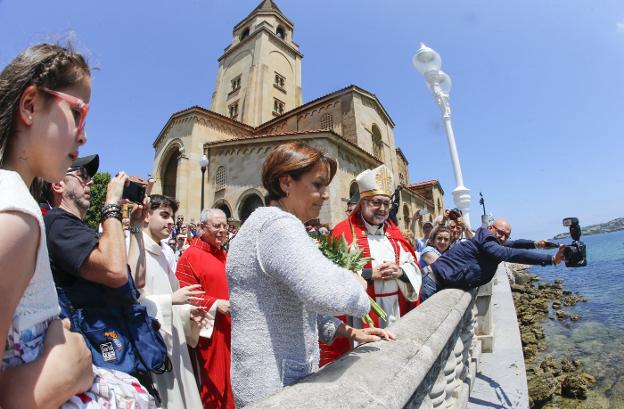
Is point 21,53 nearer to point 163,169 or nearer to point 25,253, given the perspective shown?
point 25,253

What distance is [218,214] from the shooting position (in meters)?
3.75

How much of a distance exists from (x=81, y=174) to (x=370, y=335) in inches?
72.8

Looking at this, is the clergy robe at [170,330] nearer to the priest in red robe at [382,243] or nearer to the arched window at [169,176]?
the priest in red robe at [382,243]

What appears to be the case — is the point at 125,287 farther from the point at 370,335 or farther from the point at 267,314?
the point at 370,335

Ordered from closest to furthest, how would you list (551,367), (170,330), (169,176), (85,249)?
(85,249) → (170,330) → (551,367) → (169,176)

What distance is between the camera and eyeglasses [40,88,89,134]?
3.07 ft

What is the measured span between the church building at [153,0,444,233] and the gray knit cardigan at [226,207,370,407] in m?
9.80

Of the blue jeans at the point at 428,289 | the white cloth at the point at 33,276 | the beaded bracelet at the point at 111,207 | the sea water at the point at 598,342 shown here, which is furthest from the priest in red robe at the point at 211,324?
the sea water at the point at 598,342

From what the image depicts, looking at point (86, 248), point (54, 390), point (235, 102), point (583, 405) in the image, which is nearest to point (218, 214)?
point (86, 248)

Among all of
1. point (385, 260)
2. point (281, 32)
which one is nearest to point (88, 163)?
point (385, 260)

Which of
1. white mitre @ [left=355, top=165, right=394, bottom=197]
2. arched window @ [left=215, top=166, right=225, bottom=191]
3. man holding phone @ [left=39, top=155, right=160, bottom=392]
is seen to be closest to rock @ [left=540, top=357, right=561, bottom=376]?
white mitre @ [left=355, top=165, right=394, bottom=197]

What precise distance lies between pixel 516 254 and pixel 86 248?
395 centimetres

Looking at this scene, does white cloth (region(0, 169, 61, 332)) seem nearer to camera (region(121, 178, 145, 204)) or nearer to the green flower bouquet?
camera (region(121, 178, 145, 204))

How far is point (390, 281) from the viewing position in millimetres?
3408
